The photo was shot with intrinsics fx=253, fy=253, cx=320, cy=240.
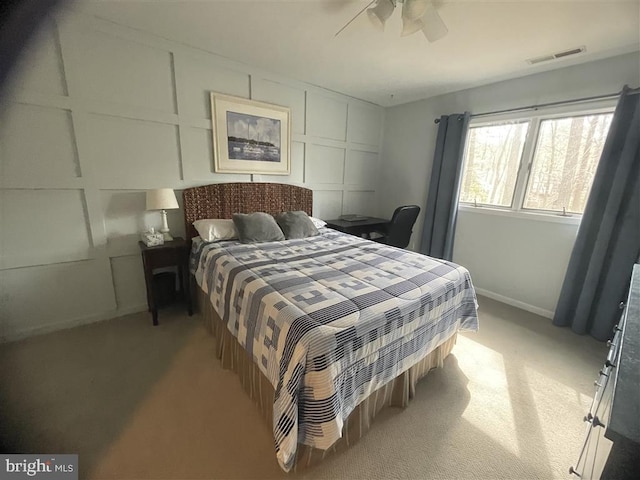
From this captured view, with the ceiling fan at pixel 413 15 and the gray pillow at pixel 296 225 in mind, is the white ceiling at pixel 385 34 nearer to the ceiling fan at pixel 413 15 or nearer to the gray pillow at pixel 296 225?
the ceiling fan at pixel 413 15

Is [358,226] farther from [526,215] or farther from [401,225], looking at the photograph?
[526,215]

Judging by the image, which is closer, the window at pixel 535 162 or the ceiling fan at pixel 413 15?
the ceiling fan at pixel 413 15

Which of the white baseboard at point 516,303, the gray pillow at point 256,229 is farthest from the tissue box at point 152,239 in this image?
the white baseboard at point 516,303

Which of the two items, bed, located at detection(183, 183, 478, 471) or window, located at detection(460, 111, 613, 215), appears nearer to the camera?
bed, located at detection(183, 183, 478, 471)

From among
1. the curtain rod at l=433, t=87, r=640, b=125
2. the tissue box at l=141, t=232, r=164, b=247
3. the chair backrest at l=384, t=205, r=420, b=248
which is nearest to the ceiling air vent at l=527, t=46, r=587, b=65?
the curtain rod at l=433, t=87, r=640, b=125

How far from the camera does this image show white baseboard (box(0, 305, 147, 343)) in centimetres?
194

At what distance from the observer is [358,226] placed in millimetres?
3385

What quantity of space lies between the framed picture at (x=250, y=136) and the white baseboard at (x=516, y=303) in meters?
2.84

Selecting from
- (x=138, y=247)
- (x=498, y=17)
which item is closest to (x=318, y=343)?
(x=138, y=247)

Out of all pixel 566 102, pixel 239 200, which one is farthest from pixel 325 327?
pixel 566 102

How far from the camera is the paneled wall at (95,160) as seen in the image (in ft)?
6.03

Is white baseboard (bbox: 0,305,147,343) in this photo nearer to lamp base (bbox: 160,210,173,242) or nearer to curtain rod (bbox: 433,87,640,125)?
lamp base (bbox: 160,210,173,242)

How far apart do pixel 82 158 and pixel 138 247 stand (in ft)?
2.71

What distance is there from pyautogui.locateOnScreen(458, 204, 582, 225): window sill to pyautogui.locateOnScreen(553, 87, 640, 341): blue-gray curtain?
155 mm
